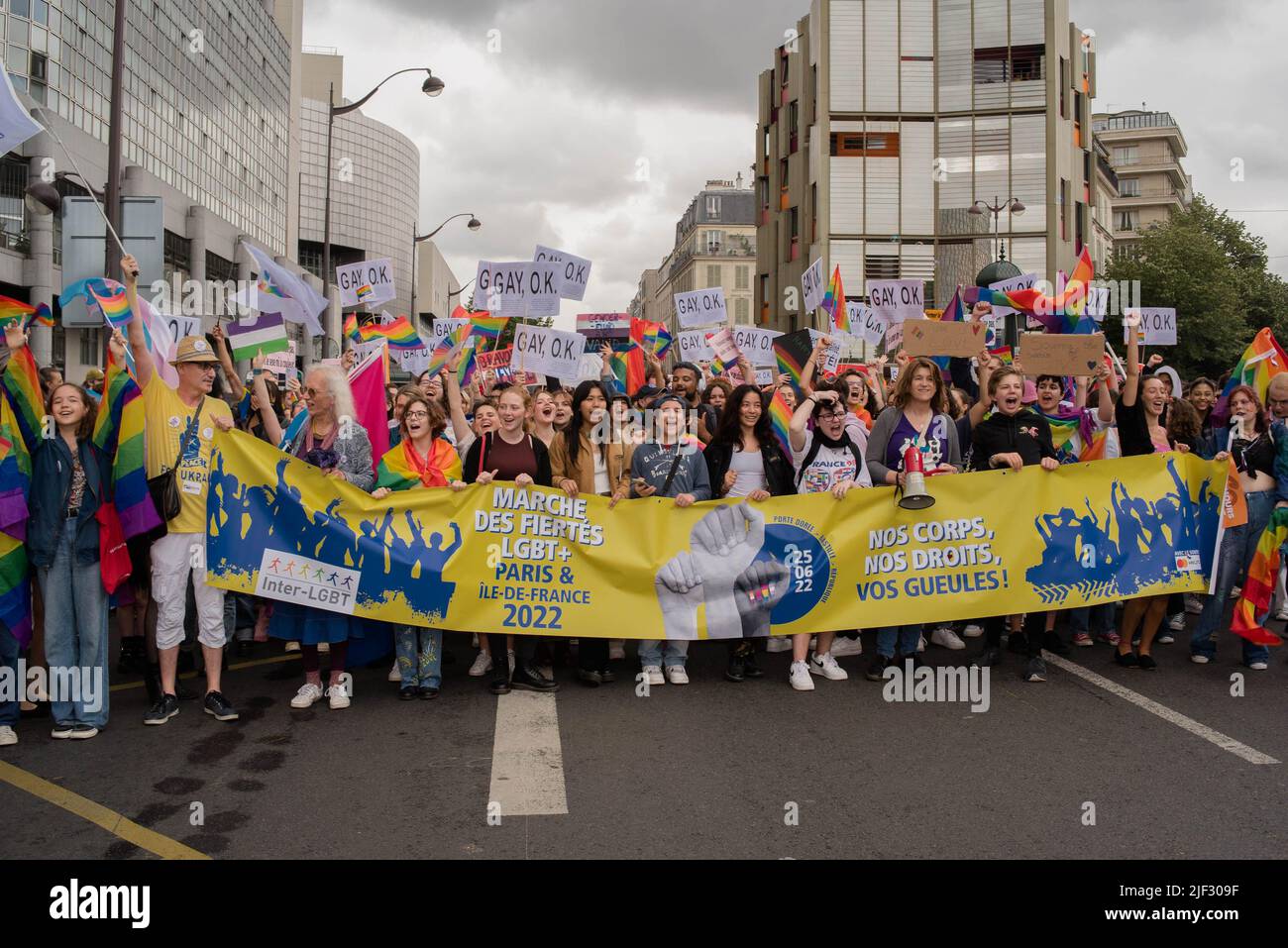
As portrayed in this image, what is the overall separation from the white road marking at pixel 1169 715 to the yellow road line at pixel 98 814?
4773 millimetres

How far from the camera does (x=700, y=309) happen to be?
1284 centimetres

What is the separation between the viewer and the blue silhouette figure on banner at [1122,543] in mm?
6781

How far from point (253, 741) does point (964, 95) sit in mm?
39524

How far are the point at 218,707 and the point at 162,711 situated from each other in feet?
0.96

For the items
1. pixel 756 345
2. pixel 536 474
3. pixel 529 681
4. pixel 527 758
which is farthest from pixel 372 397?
pixel 756 345

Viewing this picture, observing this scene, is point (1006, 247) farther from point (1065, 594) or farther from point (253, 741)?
point (253, 741)

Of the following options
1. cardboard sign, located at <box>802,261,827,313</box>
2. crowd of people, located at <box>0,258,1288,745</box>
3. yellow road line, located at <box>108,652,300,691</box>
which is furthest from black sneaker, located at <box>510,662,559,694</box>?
cardboard sign, located at <box>802,261,827,313</box>

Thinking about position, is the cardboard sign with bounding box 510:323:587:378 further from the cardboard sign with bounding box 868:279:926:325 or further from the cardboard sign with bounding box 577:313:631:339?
the cardboard sign with bounding box 577:313:631:339

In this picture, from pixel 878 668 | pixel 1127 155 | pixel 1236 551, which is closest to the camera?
pixel 878 668

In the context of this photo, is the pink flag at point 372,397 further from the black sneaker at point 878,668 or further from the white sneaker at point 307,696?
the black sneaker at point 878,668

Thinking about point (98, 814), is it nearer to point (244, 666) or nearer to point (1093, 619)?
point (244, 666)

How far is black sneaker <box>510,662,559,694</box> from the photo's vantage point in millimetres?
6434

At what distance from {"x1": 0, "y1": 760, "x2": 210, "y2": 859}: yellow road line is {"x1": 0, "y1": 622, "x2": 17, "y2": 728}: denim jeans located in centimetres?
45
